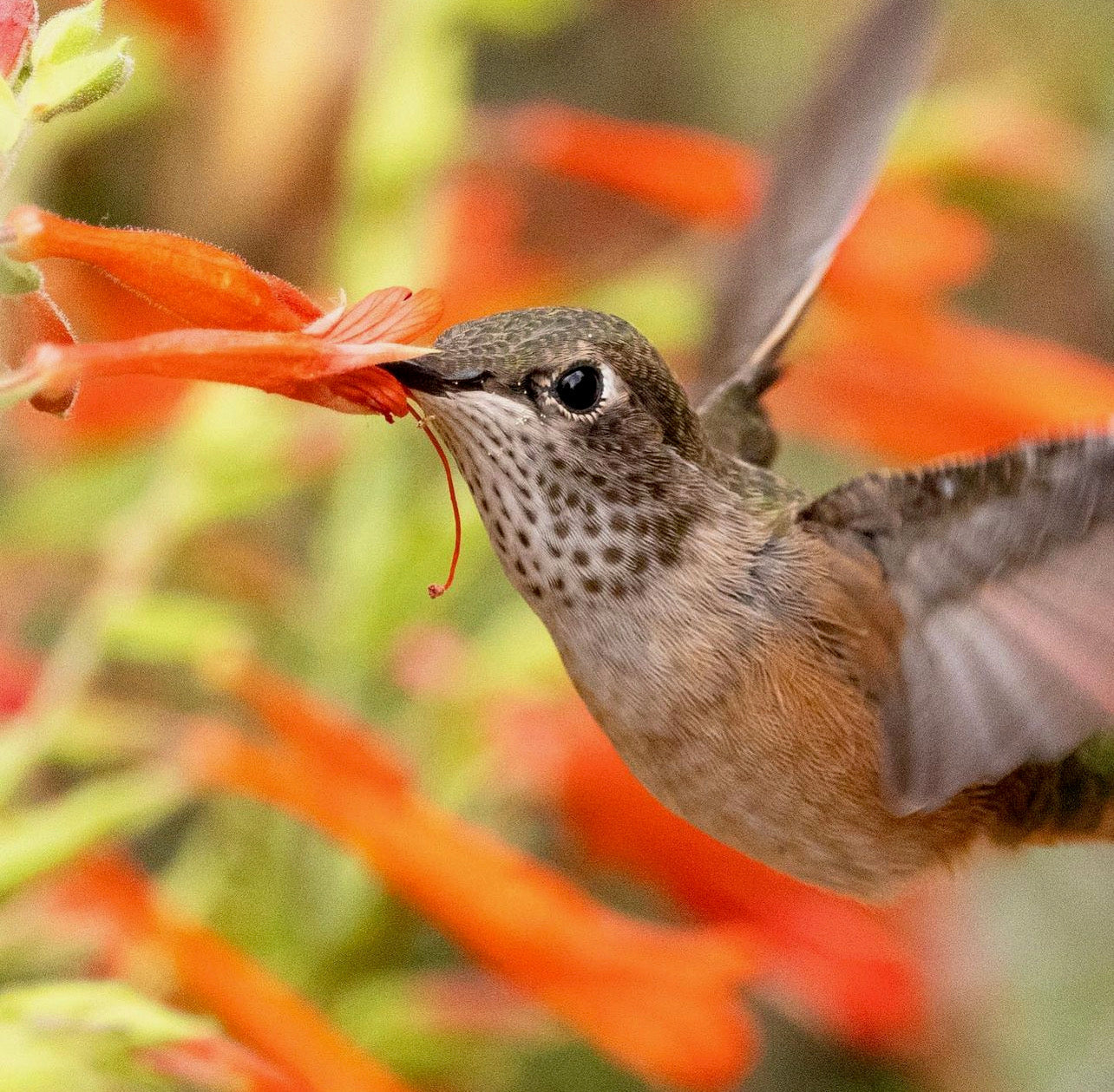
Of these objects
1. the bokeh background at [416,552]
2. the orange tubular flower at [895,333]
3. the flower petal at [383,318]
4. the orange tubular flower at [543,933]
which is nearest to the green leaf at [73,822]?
the bokeh background at [416,552]

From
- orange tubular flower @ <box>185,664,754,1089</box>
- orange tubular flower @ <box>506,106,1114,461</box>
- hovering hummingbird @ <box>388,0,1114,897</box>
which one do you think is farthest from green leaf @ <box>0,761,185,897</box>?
orange tubular flower @ <box>506,106,1114,461</box>

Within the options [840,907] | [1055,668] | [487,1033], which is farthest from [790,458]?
[1055,668]

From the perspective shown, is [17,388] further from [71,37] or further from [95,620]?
[95,620]

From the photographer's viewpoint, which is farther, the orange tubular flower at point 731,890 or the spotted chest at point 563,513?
the orange tubular flower at point 731,890

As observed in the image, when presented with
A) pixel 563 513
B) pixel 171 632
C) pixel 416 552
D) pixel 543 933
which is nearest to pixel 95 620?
pixel 171 632

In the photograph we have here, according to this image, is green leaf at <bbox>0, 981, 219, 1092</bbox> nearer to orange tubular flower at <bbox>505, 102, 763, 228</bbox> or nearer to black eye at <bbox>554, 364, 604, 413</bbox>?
black eye at <bbox>554, 364, 604, 413</bbox>

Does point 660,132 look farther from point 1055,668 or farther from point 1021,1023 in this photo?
point 1021,1023

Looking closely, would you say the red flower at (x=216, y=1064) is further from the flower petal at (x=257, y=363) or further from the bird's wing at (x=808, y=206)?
the bird's wing at (x=808, y=206)

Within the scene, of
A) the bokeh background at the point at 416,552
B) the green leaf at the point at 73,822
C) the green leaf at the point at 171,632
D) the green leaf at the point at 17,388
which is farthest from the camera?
the bokeh background at the point at 416,552
